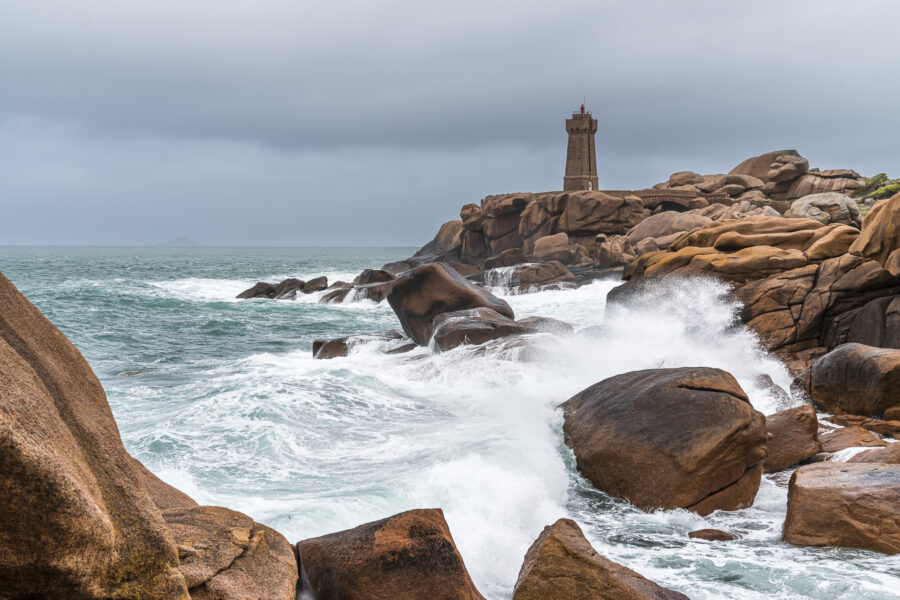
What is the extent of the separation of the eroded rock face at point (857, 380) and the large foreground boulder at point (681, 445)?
3.22 m

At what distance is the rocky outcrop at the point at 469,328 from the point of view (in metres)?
14.1

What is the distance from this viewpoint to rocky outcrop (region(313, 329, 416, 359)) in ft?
53.6

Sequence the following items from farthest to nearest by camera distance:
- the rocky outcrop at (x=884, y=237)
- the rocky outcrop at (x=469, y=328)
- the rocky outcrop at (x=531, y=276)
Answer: the rocky outcrop at (x=531, y=276) → the rocky outcrop at (x=469, y=328) → the rocky outcrop at (x=884, y=237)

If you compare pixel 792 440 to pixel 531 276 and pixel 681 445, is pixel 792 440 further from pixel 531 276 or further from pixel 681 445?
pixel 531 276

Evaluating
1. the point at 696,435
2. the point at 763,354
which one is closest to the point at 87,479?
the point at 696,435

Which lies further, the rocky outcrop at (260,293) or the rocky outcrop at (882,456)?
the rocky outcrop at (260,293)

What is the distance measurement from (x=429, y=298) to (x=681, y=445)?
9920 millimetres

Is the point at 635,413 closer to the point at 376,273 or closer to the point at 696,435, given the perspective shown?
the point at 696,435

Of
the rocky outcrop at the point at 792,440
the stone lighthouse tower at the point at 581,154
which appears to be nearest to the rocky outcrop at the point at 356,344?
the rocky outcrop at the point at 792,440

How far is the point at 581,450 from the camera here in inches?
310

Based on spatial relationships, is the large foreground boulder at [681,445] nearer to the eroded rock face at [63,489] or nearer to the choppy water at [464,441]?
the choppy water at [464,441]

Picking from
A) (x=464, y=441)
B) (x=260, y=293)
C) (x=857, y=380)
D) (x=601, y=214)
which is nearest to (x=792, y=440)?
(x=857, y=380)

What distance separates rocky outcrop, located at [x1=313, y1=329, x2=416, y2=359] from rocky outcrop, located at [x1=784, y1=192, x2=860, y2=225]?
1965 cm

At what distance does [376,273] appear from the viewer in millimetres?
34406
